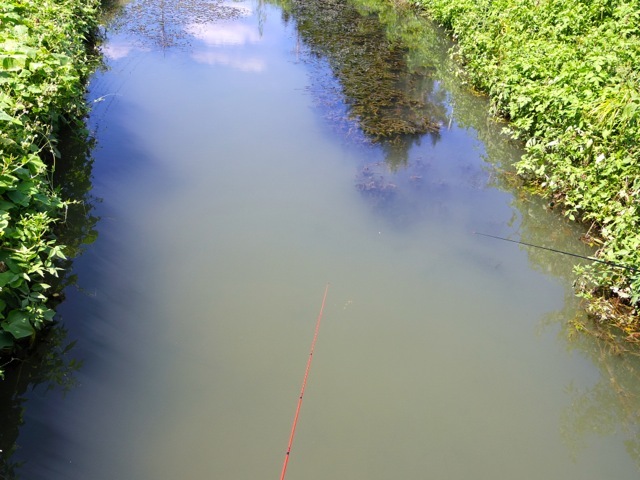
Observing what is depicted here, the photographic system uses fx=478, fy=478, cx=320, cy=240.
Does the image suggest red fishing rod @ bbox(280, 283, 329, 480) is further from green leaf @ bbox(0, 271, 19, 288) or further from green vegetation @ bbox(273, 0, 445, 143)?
green vegetation @ bbox(273, 0, 445, 143)

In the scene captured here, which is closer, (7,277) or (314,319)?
(7,277)

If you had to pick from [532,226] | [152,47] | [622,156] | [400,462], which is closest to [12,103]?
[400,462]

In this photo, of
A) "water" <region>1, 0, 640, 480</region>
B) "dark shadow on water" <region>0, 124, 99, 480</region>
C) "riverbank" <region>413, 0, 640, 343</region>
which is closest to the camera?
"dark shadow on water" <region>0, 124, 99, 480</region>

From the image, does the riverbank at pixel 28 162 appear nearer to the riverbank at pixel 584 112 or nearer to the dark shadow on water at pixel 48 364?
the dark shadow on water at pixel 48 364

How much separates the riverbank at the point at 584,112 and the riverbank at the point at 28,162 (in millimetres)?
4158

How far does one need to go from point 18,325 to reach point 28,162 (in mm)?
1228

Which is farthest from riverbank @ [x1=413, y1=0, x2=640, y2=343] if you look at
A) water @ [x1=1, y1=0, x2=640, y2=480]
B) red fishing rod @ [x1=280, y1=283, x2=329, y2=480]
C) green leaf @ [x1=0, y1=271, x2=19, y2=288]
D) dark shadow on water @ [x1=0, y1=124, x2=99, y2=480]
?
green leaf @ [x1=0, y1=271, x2=19, y2=288]

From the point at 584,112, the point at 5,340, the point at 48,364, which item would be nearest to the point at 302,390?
the point at 48,364

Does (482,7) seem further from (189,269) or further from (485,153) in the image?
(189,269)

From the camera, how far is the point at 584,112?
17.4 ft

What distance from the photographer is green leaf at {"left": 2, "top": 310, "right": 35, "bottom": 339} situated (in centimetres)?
288

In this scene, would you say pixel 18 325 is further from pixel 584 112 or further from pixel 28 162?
pixel 584 112

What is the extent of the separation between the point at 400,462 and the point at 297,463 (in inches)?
24.7

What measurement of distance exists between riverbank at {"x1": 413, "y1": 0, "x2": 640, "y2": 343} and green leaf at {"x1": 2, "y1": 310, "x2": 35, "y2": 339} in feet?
13.6
